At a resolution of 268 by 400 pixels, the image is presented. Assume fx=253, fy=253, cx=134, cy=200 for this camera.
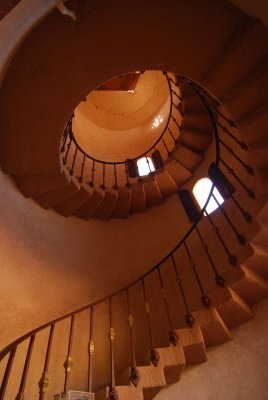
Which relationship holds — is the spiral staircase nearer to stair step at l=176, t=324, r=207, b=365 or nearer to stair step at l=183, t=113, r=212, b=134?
stair step at l=176, t=324, r=207, b=365

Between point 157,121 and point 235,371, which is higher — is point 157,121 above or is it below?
above

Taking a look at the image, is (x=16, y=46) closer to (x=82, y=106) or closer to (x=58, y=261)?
(x=58, y=261)

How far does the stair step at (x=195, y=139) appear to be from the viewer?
5.06m

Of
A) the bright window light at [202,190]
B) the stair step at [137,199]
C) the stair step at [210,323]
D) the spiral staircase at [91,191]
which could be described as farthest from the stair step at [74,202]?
the stair step at [210,323]

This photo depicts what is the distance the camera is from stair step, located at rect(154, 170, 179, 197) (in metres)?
5.18

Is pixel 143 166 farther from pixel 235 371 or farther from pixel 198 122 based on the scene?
pixel 235 371

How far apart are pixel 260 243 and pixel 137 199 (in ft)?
9.52

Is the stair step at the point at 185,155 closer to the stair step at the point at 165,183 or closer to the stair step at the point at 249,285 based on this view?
the stair step at the point at 165,183

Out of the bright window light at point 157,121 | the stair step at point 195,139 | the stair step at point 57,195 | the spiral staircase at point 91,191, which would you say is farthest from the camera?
the bright window light at point 157,121

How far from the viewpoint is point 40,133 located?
3.36m

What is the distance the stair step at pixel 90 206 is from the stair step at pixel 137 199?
78 centimetres

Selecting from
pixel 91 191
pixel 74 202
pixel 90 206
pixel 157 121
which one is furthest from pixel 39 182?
pixel 157 121

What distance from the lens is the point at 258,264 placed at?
276cm

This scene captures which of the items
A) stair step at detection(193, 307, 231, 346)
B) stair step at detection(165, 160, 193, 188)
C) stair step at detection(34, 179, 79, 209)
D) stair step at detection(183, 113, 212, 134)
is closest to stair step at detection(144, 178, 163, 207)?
stair step at detection(165, 160, 193, 188)
